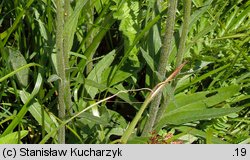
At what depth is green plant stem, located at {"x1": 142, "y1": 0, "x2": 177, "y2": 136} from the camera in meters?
1.40

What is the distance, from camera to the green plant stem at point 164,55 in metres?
1.40

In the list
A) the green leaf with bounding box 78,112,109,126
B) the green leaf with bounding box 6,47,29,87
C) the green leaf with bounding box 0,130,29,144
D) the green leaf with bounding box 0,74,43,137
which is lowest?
the green leaf with bounding box 0,130,29,144

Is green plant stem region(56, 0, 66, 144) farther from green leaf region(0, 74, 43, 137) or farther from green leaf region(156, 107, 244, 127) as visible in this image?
green leaf region(156, 107, 244, 127)

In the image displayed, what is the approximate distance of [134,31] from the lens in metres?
1.67

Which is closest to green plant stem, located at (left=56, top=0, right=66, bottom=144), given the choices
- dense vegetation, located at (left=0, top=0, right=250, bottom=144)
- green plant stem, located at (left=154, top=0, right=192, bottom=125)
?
dense vegetation, located at (left=0, top=0, right=250, bottom=144)

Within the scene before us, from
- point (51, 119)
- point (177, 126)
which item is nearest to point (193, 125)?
point (177, 126)

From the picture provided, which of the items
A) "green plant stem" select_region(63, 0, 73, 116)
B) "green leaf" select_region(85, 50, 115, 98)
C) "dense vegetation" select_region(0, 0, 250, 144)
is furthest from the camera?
"green leaf" select_region(85, 50, 115, 98)

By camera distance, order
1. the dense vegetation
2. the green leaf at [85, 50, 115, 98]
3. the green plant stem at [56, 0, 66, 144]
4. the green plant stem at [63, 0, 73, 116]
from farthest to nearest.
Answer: the green leaf at [85, 50, 115, 98]
the dense vegetation
the green plant stem at [63, 0, 73, 116]
the green plant stem at [56, 0, 66, 144]

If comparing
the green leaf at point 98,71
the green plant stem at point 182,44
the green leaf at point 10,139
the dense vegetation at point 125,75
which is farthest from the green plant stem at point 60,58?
the green plant stem at point 182,44

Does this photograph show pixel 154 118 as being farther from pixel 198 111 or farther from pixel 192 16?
pixel 192 16

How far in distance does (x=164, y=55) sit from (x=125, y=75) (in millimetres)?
287

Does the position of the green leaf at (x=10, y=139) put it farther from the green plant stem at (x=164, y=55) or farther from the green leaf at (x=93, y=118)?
the green plant stem at (x=164, y=55)

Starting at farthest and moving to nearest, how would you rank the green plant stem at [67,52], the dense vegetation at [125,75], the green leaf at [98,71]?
1. the green leaf at [98,71]
2. the dense vegetation at [125,75]
3. the green plant stem at [67,52]

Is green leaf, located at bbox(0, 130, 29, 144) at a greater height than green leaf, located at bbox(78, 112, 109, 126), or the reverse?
green leaf, located at bbox(78, 112, 109, 126)
